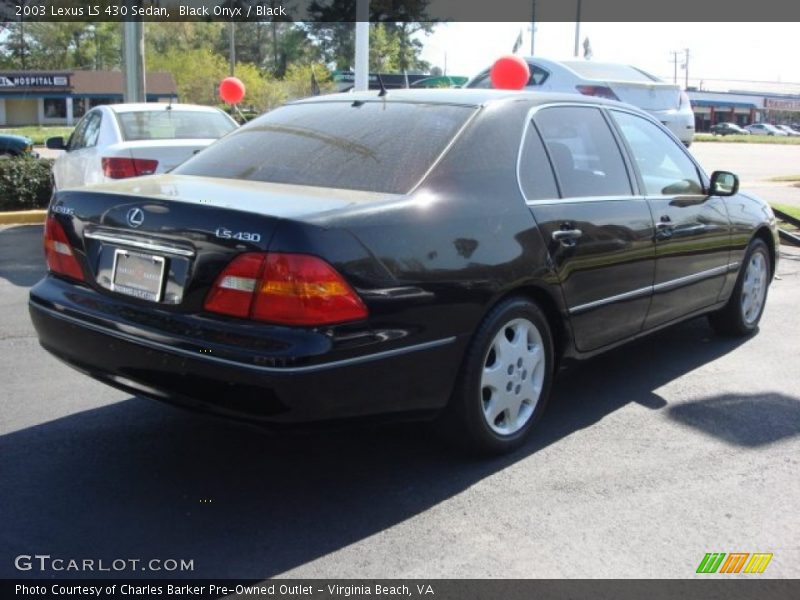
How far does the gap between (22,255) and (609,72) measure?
23.6ft

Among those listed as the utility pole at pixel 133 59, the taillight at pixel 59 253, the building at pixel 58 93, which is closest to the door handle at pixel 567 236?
the taillight at pixel 59 253

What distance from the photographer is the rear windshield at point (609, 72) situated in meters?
10.4

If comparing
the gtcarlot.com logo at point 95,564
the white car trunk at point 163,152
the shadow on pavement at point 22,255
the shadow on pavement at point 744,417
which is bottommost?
the shadow on pavement at point 22,255

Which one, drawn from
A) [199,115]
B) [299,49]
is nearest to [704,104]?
[299,49]

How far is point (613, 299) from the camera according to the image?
4.34 meters

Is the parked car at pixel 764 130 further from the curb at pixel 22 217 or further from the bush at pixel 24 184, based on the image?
the curb at pixel 22 217

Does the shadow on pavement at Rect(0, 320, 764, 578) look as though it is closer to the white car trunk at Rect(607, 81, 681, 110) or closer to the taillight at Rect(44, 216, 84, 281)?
the taillight at Rect(44, 216, 84, 281)

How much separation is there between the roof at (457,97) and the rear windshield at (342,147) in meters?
0.07

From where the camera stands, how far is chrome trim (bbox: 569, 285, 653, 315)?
410 cm

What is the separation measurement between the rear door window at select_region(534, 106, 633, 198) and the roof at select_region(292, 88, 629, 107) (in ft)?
0.22

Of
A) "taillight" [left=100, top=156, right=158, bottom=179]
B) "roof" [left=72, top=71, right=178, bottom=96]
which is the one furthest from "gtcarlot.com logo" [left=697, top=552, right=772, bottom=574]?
"roof" [left=72, top=71, right=178, bottom=96]

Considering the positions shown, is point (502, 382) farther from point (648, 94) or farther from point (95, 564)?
point (648, 94)

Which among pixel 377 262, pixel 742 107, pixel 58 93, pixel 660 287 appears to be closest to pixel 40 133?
pixel 58 93

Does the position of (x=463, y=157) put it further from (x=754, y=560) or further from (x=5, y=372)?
(x=5, y=372)
